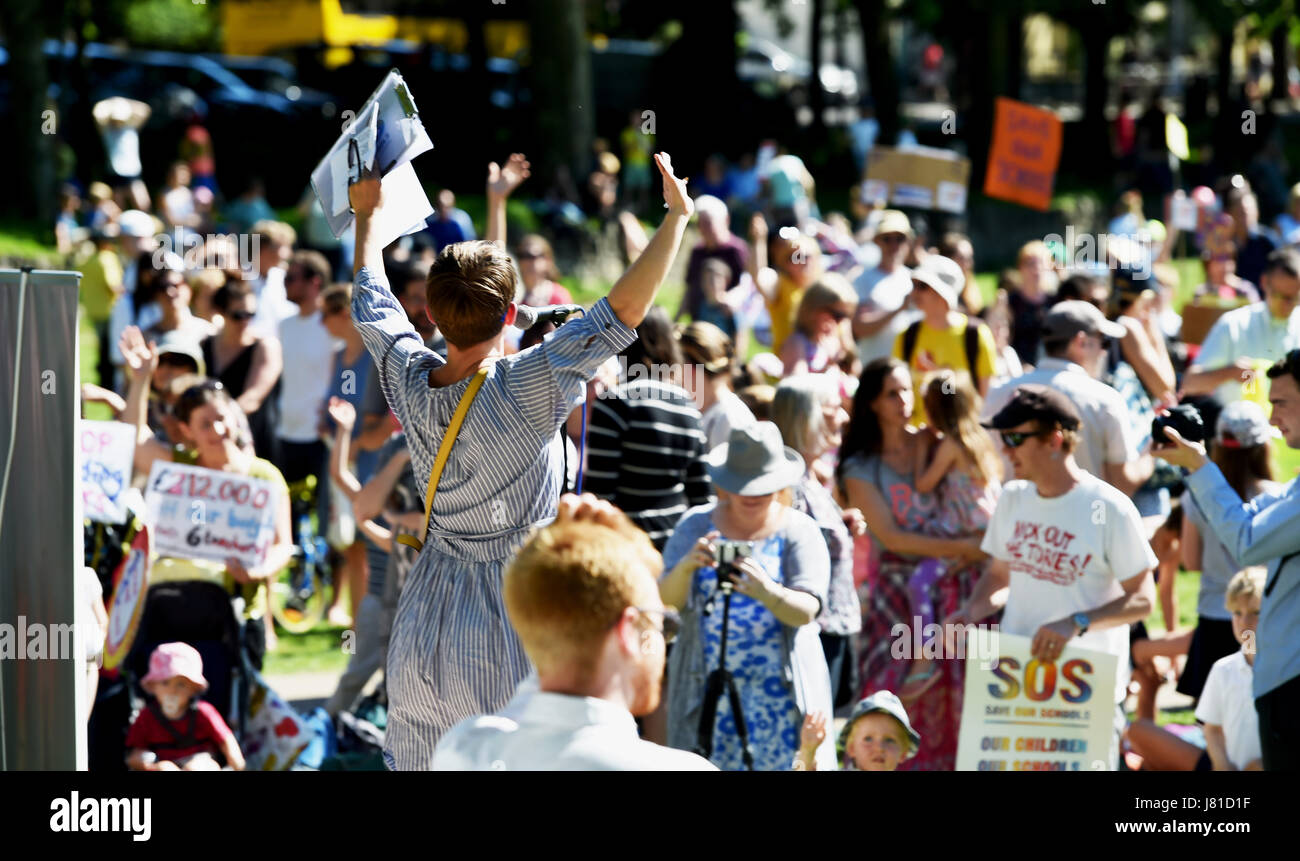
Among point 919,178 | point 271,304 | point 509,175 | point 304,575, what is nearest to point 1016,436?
point 509,175

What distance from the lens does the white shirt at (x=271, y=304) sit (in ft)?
35.1

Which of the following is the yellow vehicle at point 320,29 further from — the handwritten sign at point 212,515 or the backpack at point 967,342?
the handwritten sign at point 212,515

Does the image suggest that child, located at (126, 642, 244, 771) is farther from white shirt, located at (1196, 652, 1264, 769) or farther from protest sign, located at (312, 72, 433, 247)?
white shirt, located at (1196, 652, 1264, 769)

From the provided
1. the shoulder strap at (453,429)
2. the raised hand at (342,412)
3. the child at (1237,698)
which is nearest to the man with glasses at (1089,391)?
the child at (1237,698)

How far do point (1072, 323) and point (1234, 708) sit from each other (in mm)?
1895

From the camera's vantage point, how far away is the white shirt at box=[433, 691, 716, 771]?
2.82 metres

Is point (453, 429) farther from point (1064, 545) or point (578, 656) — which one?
point (1064, 545)

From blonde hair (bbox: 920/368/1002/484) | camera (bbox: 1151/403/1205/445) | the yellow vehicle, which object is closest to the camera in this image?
camera (bbox: 1151/403/1205/445)

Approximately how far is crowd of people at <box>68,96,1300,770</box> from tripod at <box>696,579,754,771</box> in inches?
0.5

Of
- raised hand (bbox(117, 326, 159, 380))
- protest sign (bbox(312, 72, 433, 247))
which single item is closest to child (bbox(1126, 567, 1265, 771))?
protest sign (bbox(312, 72, 433, 247))

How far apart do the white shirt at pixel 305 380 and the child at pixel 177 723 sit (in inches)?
→ 143

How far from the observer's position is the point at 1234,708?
609 centimetres
